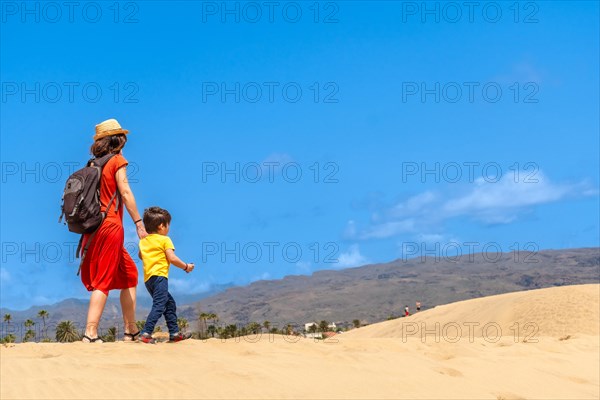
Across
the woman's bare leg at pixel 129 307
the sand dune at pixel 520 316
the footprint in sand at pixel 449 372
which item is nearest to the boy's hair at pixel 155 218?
the woman's bare leg at pixel 129 307

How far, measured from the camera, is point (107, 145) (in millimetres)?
8820

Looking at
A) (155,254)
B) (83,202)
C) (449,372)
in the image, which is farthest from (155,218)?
(449,372)

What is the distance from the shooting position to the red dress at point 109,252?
27.5 feet

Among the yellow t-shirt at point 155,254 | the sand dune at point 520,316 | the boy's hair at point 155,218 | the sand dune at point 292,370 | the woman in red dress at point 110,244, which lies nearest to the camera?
the sand dune at point 292,370

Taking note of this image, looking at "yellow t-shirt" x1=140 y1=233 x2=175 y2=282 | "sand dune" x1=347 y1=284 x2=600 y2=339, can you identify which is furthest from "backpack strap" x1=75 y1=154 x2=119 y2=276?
"sand dune" x1=347 y1=284 x2=600 y2=339

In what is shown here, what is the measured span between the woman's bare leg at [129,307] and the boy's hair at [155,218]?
0.75m

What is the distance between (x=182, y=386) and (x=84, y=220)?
8.10 feet

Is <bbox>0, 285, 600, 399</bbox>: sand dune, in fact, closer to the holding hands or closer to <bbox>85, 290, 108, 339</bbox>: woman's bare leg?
<bbox>85, 290, 108, 339</bbox>: woman's bare leg

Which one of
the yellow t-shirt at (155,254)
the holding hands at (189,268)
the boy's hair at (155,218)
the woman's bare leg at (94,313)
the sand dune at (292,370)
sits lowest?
the sand dune at (292,370)

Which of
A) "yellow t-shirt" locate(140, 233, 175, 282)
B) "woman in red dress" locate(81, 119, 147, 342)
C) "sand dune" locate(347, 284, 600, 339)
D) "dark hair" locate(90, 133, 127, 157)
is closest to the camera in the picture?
"woman in red dress" locate(81, 119, 147, 342)

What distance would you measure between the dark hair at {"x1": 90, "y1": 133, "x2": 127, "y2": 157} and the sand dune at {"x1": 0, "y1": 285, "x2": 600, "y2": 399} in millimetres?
2275

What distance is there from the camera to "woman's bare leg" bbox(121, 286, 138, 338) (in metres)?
8.77

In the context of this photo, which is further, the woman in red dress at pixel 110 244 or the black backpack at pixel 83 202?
the woman in red dress at pixel 110 244

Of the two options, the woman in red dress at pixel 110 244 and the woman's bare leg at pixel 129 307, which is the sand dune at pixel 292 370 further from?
the woman's bare leg at pixel 129 307
